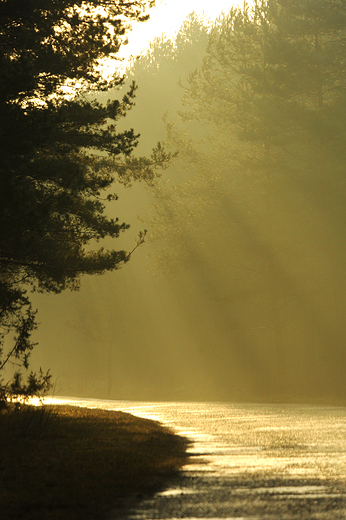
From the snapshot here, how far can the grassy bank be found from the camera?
21.7 ft

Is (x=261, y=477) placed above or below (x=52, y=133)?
below

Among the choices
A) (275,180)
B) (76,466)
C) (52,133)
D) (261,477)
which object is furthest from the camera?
(275,180)

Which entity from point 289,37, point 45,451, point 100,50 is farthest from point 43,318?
point 45,451

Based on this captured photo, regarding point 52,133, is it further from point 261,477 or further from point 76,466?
point 261,477

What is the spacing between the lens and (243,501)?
6.71 meters

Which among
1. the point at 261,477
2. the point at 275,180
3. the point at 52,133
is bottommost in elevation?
the point at 261,477

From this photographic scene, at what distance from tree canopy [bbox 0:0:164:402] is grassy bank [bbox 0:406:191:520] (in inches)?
77.9

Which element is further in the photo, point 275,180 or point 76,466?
point 275,180

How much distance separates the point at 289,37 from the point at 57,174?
24174 millimetres

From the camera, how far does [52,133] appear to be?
598 inches

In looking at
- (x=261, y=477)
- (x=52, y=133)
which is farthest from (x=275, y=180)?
(x=261, y=477)

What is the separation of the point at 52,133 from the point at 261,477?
9.78 metres

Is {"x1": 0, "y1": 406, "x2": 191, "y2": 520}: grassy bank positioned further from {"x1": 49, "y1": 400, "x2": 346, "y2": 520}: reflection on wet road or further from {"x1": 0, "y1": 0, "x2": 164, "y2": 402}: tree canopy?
{"x1": 0, "y1": 0, "x2": 164, "y2": 402}: tree canopy

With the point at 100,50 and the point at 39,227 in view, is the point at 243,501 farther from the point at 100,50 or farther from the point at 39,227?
the point at 100,50
